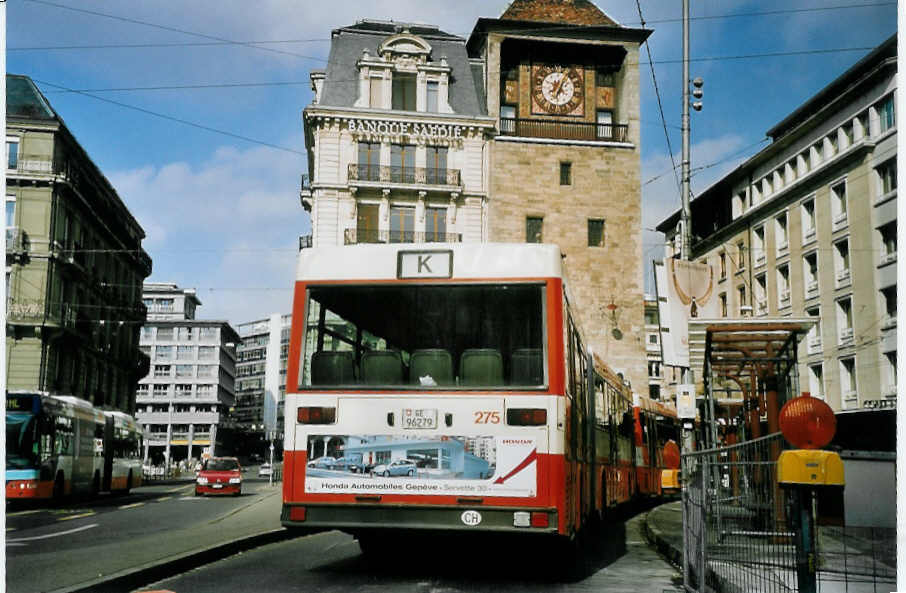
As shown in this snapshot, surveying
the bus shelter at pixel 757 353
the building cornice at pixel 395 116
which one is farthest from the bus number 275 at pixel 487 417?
the building cornice at pixel 395 116

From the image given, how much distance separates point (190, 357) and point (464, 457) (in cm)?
9544

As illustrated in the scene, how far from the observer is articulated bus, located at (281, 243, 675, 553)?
8.44 metres

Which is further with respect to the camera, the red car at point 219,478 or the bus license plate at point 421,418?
the red car at point 219,478

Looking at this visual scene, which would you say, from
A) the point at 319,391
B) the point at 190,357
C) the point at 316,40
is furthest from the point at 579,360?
the point at 190,357

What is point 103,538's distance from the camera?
48.3ft

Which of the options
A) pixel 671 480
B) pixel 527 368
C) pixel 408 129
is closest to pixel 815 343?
pixel 671 480

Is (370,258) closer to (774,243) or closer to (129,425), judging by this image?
(774,243)

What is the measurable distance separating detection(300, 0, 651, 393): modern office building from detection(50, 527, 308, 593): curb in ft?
83.4

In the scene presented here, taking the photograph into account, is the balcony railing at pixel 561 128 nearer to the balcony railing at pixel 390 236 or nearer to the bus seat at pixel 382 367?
the balcony railing at pixel 390 236

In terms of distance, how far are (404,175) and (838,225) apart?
3015 centimetres

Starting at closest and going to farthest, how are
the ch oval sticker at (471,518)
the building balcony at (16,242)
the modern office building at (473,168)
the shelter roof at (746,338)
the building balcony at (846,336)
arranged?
the ch oval sticker at (471,518), the building balcony at (846,336), the shelter roof at (746,338), the building balcony at (16,242), the modern office building at (473,168)

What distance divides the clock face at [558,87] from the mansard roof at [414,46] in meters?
3.75

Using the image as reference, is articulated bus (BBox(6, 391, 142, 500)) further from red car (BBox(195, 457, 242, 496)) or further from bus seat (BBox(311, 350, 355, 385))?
bus seat (BBox(311, 350, 355, 385))

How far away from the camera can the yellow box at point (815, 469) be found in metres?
5.19
